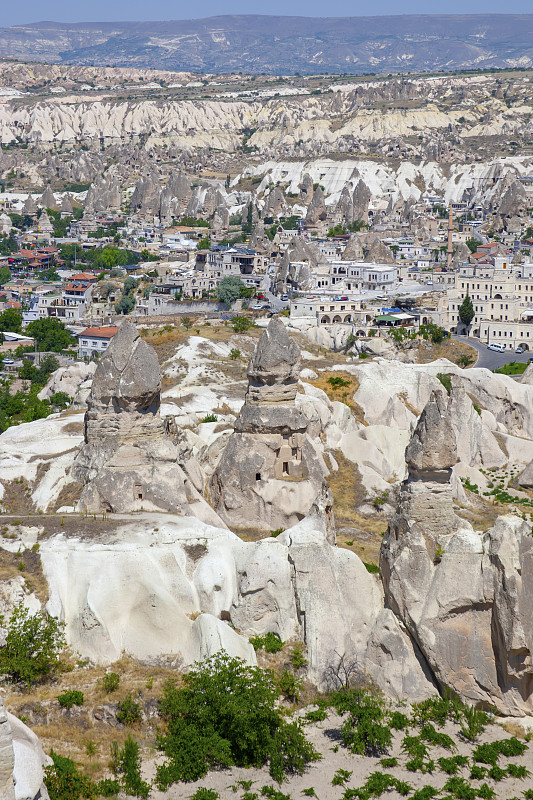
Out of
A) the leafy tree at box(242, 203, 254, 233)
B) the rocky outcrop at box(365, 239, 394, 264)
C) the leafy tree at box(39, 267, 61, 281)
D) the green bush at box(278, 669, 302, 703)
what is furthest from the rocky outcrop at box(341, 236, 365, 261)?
the green bush at box(278, 669, 302, 703)

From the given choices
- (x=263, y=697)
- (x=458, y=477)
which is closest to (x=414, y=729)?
(x=263, y=697)

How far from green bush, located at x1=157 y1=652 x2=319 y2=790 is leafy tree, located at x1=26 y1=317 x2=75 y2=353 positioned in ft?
205

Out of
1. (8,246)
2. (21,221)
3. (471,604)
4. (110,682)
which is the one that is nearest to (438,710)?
(471,604)

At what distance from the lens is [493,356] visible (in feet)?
242

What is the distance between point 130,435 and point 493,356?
5109 cm

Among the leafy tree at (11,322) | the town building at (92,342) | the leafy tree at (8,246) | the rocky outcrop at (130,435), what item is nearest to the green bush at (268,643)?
the rocky outcrop at (130,435)

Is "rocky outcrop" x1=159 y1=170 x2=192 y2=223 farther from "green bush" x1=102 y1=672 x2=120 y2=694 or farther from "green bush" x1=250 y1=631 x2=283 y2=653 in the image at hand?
"green bush" x1=102 y1=672 x2=120 y2=694

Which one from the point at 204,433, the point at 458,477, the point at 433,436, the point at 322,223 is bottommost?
the point at 322,223

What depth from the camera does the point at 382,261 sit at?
106562mm

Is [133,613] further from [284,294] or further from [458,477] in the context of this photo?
[284,294]

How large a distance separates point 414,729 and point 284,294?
71789 mm

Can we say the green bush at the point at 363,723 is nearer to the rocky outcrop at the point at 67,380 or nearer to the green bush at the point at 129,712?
the green bush at the point at 129,712

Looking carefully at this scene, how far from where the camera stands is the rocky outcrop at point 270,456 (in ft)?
95.1

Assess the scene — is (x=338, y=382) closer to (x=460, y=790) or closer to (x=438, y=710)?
(x=438, y=710)
